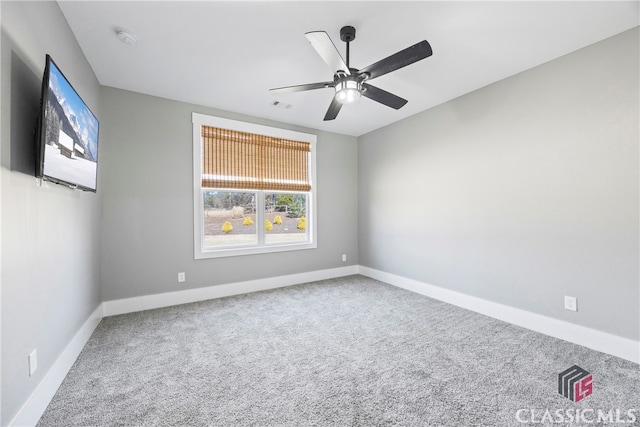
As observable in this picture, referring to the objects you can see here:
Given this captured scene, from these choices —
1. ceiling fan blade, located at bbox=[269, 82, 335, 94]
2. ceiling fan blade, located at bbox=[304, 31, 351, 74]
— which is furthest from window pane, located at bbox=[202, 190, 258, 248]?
ceiling fan blade, located at bbox=[304, 31, 351, 74]

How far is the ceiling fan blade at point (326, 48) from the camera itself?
179cm

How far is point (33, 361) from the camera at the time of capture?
1570 millimetres

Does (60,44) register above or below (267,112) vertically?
below

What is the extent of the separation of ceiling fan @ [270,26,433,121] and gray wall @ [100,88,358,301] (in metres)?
1.93

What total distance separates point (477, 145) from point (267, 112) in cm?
277

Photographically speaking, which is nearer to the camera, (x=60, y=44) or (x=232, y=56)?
(x=60, y=44)

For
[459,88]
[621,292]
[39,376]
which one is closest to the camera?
[39,376]

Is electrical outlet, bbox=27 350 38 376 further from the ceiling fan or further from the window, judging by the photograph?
the ceiling fan

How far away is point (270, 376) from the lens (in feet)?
6.66

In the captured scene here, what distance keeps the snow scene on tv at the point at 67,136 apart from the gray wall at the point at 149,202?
0.98 metres

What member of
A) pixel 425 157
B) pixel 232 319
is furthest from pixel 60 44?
pixel 425 157

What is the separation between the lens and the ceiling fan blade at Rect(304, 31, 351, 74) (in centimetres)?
179

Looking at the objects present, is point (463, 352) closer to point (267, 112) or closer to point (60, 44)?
point (267, 112)

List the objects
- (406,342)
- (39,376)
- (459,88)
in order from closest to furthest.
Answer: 1. (39,376)
2. (406,342)
3. (459,88)
